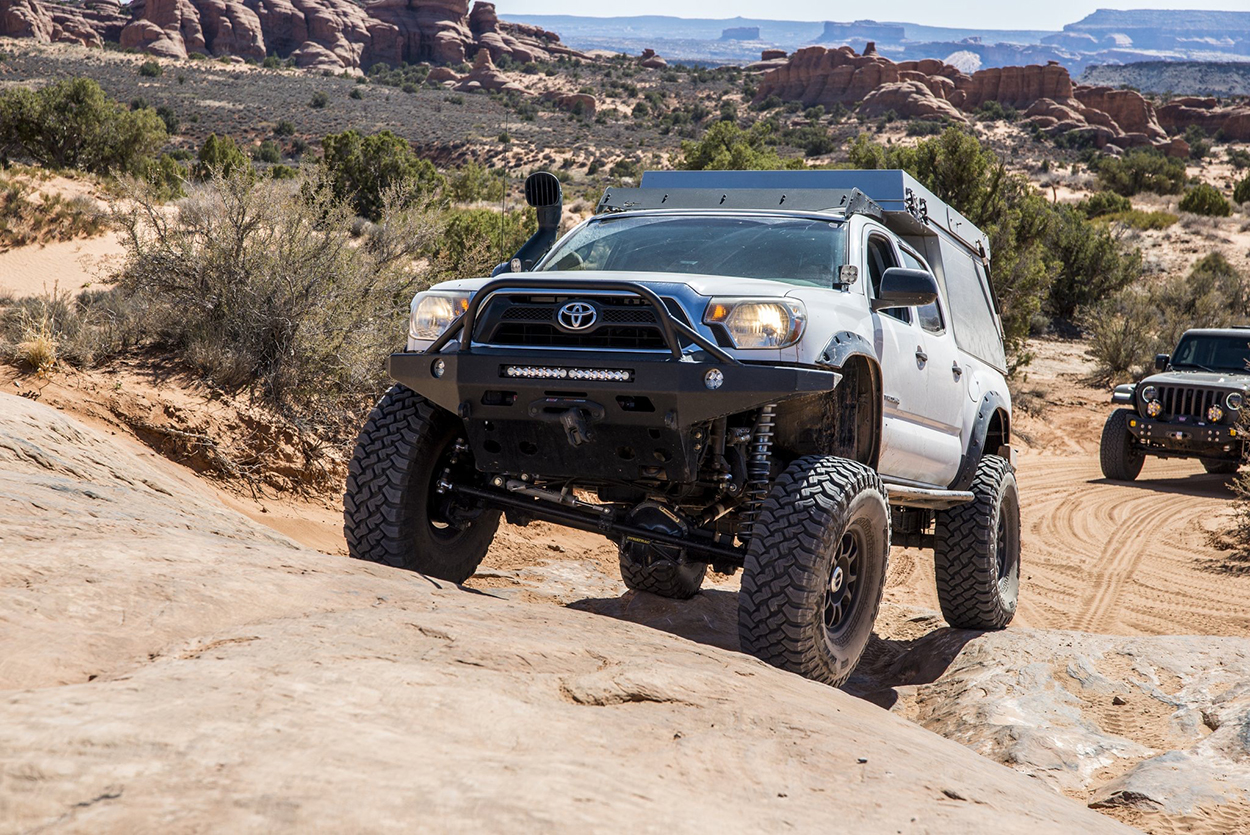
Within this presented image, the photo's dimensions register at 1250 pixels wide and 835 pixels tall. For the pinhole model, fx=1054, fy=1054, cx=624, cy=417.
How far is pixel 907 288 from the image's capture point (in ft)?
16.8

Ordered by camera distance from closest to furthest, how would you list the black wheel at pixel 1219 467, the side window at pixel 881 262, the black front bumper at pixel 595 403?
the black front bumper at pixel 595 403 → the side window at pixel 881 262 → the black wheel at pixel 1219 467

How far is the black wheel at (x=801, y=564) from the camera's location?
4.35 metres

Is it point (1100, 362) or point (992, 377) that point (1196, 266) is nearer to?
point (1100, 362)

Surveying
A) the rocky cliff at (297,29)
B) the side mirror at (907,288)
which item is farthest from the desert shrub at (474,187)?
the rocky cliff at (297,29)

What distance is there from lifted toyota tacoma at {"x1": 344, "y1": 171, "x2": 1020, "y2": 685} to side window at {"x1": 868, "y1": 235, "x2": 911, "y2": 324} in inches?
0.7

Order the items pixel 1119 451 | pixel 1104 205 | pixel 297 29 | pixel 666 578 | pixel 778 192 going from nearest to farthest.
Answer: pixel 778 192 → pixel 666 578 → pixel 1119 451 → pixel 1104 205 → pixel 297 29

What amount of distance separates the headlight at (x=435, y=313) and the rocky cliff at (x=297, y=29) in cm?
8337

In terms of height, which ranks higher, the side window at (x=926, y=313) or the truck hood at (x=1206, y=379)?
the side window at (x=926, y=313)

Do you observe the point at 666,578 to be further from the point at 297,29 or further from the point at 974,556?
the point at 297,29

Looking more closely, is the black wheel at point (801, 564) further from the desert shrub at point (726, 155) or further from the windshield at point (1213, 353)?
the desert shrub at point (726, 155)

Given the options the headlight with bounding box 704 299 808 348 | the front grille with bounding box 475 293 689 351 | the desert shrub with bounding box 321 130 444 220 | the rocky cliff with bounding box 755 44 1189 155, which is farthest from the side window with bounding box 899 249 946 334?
the rocky cliff with bounding box 755 44 1189 155

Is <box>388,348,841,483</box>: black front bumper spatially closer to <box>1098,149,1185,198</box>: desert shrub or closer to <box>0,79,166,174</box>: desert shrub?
<box>0,79,166,174</box>: desert shrub

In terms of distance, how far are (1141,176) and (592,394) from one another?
181 feet

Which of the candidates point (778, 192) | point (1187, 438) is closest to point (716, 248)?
point (778, 192)
